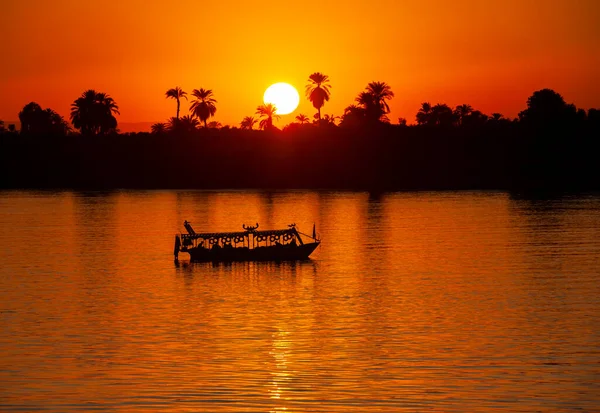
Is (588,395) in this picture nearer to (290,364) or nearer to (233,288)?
(290,364)

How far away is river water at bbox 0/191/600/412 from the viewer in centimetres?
3031

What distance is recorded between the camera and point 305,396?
2975cm

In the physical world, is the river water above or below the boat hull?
below

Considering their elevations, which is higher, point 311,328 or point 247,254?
point 247,254

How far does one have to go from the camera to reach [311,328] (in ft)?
141

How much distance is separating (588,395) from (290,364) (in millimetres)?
11345

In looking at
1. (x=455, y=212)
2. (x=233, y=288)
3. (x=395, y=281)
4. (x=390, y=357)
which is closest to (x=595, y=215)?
(x=455, y=212)

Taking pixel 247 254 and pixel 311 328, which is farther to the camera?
pixel 247 254

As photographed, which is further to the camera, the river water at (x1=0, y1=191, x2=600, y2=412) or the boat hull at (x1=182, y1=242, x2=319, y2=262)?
the boat hull at (x1=182, y1=242, x2=319, y2=262)

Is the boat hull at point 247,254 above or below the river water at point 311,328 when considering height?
above

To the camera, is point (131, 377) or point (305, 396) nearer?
point (305, 396)

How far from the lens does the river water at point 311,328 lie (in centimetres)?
3031

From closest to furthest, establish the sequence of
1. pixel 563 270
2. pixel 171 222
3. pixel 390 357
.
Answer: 1. pixel 390 357
2. pixel 563 270
3. pixel 171 222

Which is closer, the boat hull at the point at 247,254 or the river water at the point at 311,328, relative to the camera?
the river water at the point at 311,328
